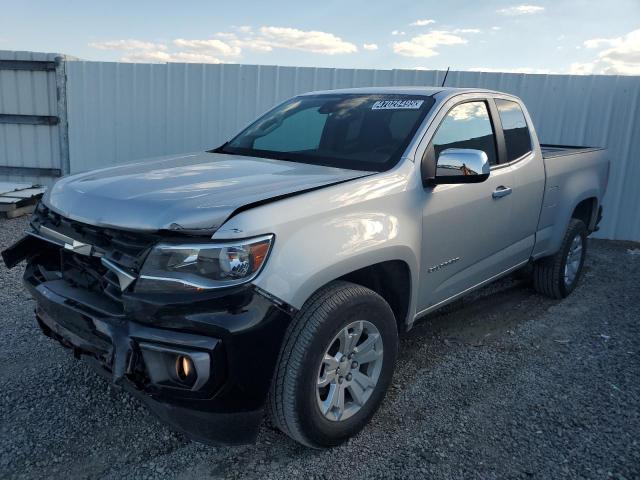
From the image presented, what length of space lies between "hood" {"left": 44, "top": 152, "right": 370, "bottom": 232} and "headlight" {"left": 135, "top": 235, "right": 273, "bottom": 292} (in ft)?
0.30

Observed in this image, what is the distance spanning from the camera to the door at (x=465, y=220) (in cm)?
304

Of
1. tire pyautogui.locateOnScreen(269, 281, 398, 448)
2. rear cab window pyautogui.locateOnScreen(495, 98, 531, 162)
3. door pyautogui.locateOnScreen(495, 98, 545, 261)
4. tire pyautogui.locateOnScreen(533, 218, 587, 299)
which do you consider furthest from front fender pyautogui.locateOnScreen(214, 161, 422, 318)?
tire pyautogui.locateOnScreen(533, 218, 587, 299)

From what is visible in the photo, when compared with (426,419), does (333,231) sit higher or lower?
higher

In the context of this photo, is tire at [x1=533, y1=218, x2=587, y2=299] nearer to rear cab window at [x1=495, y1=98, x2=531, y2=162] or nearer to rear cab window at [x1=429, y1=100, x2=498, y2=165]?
rear cab window at [x1=495, y1=98, x2=531, y2=162]

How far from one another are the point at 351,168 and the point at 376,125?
0.51 meters

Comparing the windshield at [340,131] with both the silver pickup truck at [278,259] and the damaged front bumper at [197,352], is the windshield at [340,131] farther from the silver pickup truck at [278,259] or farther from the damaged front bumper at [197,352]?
the damaged front bumper at [197,352]

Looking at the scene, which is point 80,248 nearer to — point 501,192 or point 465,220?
point 465,220

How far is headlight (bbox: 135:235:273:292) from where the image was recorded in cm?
207

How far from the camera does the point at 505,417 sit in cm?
295

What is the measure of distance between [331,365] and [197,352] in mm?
721

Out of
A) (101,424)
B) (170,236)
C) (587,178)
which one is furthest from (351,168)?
(587,178)

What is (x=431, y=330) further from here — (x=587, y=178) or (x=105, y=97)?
(x=105, y=97)

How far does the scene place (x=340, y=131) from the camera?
3.47m

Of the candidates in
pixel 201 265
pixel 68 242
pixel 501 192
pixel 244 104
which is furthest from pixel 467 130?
pixel 244 104
